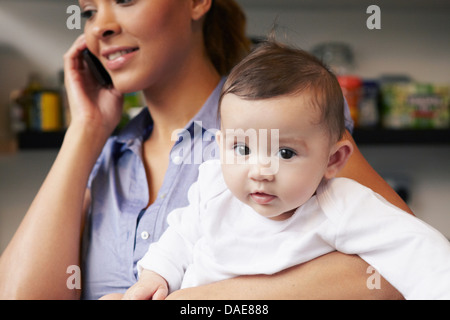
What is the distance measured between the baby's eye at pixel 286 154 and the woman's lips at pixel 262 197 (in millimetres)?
47

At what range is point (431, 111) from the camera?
1676mm

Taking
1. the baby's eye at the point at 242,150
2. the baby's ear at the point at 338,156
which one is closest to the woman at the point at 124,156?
the baby's ear at the point at 338,156

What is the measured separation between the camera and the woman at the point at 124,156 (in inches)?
29.1

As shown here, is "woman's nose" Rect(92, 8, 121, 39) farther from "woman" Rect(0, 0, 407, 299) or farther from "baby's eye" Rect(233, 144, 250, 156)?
"baby's eye" Rect(233, 144, 250, 156)

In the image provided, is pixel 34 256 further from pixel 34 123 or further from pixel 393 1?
pixel 393 1

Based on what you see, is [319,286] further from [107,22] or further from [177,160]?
[107,22]

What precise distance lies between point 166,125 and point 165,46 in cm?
15

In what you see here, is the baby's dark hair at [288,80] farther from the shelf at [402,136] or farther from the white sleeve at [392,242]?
the shelf at [402,136]

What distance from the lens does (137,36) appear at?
2.40 ft

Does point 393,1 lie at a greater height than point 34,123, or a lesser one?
greater

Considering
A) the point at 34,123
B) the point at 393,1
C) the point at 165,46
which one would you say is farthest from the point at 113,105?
the point at 393,1

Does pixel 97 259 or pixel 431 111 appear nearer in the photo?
pixel 97 259

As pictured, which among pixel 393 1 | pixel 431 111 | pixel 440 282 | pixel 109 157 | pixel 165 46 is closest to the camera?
pixel 440 282

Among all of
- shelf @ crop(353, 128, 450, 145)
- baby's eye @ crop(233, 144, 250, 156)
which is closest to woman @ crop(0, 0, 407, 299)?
baby's eye @ crop(233, 144, 250, 156)
